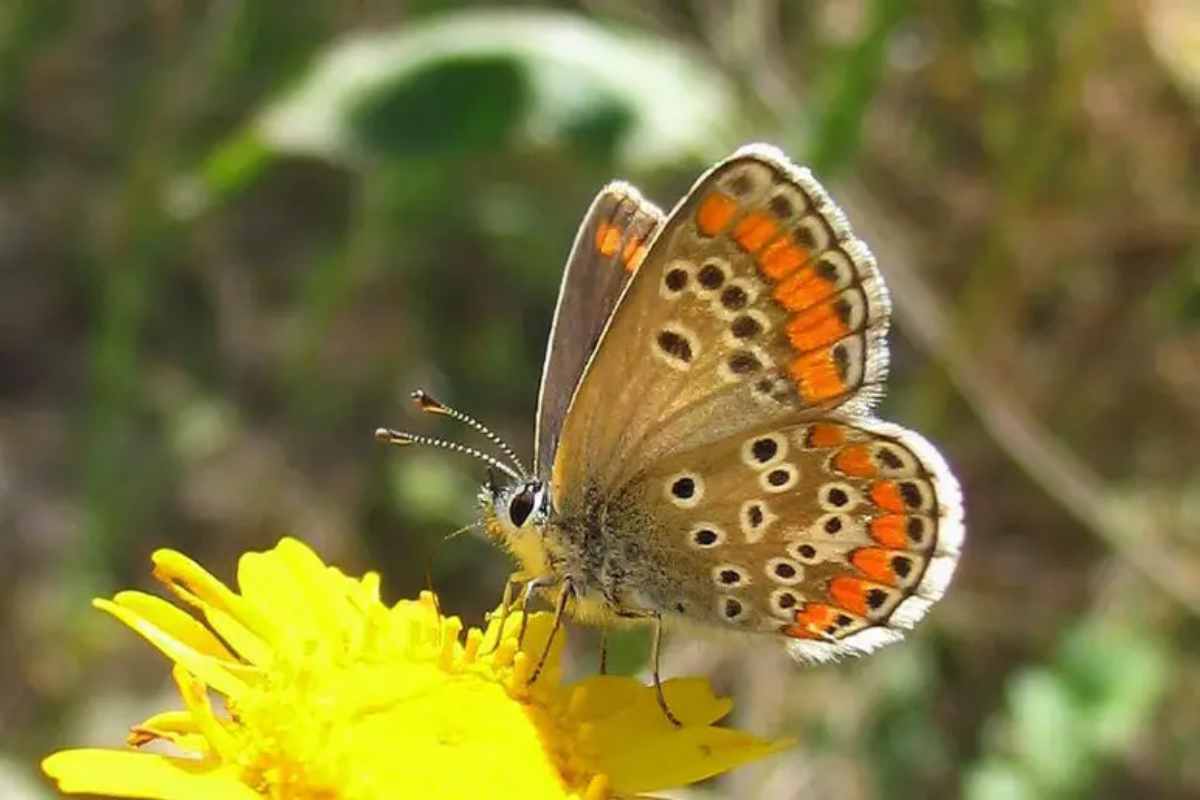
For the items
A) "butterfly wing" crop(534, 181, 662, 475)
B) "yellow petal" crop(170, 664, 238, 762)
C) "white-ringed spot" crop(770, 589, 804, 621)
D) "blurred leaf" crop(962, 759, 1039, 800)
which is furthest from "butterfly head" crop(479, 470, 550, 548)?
"blurred leaf" crop(962, 759, 1039, 800)

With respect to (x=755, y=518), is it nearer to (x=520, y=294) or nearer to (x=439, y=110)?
(x=439, y=110)

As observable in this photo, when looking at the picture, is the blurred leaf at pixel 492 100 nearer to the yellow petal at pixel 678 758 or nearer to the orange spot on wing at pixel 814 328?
the orange spot on wing at pixel 814 328

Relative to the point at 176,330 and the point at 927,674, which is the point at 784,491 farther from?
Answer: the point at 176,330

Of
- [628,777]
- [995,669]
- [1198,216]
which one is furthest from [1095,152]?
[628,777]

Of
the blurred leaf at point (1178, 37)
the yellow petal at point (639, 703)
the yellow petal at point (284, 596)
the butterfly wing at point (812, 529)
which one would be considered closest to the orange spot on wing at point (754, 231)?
the butterfly wing at point (812, 529)

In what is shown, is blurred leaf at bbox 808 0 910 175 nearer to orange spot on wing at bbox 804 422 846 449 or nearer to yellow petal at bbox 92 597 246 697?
orange spot on wing at bbox 804 422 846 449

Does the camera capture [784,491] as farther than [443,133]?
No
